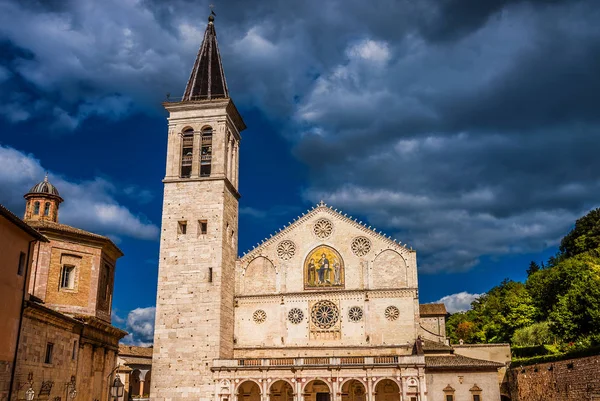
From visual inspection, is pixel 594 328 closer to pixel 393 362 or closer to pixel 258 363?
pixel 393 362

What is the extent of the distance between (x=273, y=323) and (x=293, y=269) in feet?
13.3

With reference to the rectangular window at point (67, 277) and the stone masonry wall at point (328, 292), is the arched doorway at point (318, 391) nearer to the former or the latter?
the stone masonry wall at point (328, 292)

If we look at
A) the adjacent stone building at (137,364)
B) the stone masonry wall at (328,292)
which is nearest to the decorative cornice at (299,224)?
the stone masonry wall at (328,292)

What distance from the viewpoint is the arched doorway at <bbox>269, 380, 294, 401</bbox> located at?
3881 cm

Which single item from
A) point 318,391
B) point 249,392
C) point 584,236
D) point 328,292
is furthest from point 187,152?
point 584,236

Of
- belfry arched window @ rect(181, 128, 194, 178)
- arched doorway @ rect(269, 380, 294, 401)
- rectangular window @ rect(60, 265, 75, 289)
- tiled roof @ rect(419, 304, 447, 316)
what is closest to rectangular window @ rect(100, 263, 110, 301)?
rectangular window @ rect(60, 265, 75, 289)

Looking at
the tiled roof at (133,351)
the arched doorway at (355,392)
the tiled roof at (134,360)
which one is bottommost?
the arched doorway at (355,392)

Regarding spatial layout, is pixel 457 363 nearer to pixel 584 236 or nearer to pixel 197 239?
pixel 197 239

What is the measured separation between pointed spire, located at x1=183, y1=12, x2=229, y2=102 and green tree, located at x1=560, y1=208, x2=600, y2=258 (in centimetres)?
3712

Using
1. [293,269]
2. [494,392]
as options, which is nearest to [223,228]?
[293,269]

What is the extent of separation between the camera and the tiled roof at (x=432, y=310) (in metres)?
53.6

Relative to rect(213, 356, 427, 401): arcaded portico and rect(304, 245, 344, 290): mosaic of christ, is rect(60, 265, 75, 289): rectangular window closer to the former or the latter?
rect(213, 356, 427, 401): arcaded portico

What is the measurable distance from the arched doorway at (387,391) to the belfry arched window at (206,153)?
62.1 feet

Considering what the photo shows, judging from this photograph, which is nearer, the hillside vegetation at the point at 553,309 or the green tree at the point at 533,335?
the hillside vegetation at the point at 553,309
